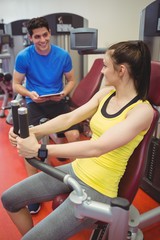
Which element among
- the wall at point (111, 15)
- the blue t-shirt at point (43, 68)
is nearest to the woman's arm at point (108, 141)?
the blue t-shirt at point (43, 68)

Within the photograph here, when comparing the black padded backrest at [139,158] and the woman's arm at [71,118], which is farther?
the woman's arm at [71,118]

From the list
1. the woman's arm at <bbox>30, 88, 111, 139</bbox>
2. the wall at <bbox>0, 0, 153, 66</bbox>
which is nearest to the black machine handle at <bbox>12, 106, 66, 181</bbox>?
the woman's arm at <bbox>30, 88, 111, 139</bbox>

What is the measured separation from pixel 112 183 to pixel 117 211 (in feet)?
0.88

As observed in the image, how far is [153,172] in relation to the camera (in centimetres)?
178

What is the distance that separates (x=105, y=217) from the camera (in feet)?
2.74

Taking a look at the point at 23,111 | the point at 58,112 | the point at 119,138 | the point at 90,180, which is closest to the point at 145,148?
the point at 119,138

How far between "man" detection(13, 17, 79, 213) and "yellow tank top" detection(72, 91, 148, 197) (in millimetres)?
827

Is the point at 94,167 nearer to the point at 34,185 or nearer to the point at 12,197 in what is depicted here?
the point at 34,185

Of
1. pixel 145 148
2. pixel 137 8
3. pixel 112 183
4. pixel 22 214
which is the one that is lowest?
pixel 22 214

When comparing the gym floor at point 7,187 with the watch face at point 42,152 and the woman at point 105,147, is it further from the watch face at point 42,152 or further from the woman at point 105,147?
the watch face at point 42,152

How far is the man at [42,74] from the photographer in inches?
74.9

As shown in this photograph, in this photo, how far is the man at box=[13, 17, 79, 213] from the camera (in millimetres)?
1902

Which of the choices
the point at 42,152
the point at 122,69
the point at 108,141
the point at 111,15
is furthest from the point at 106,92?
the point at 111,15

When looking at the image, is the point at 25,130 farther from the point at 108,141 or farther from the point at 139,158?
the point at 139,158
